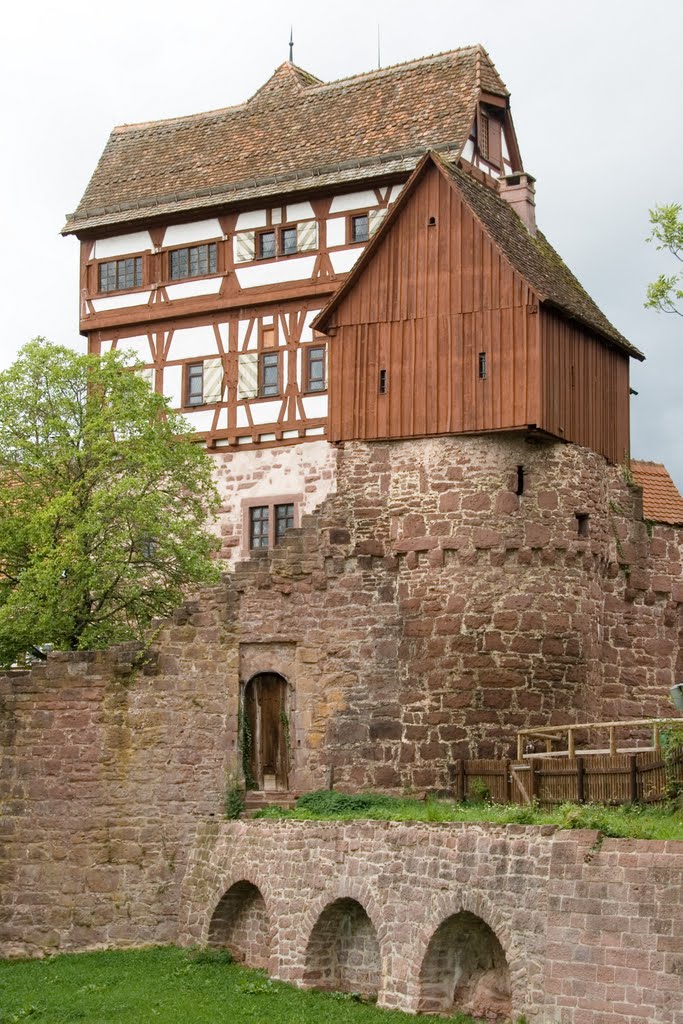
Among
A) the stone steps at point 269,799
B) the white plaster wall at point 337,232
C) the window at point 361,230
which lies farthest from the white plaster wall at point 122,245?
the stone steps at point 269,799

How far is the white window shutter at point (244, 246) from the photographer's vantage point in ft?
132

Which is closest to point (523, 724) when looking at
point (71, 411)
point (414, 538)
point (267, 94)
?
point (414, 538)

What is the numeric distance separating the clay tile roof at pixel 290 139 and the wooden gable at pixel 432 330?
6.55 m

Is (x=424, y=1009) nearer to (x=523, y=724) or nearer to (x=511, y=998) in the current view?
(x=511, y=998)

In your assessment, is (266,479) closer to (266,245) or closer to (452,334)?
(266,245)

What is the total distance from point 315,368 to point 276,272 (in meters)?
2.32

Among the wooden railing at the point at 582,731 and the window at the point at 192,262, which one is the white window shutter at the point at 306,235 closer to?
the window at the point at 192,262

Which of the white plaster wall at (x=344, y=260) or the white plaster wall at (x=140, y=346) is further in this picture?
the white plaster wall at (x=140, y=346)

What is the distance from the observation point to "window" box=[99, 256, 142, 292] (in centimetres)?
4159

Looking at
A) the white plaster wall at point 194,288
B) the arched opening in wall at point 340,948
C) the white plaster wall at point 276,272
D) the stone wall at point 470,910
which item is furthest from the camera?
the white plaster wall at point 194,288

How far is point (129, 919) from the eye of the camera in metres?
29.9

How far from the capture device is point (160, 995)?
2669cm

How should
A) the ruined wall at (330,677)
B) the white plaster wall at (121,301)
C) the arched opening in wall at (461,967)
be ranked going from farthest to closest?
the white plaster wall at (121,301) → the ruined wall at (330,677) → the arched opening in wall at (461,967)

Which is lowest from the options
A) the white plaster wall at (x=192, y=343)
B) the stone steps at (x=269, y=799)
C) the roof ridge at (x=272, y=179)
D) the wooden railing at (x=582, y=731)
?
the stone steps at (x=269, y=799)
